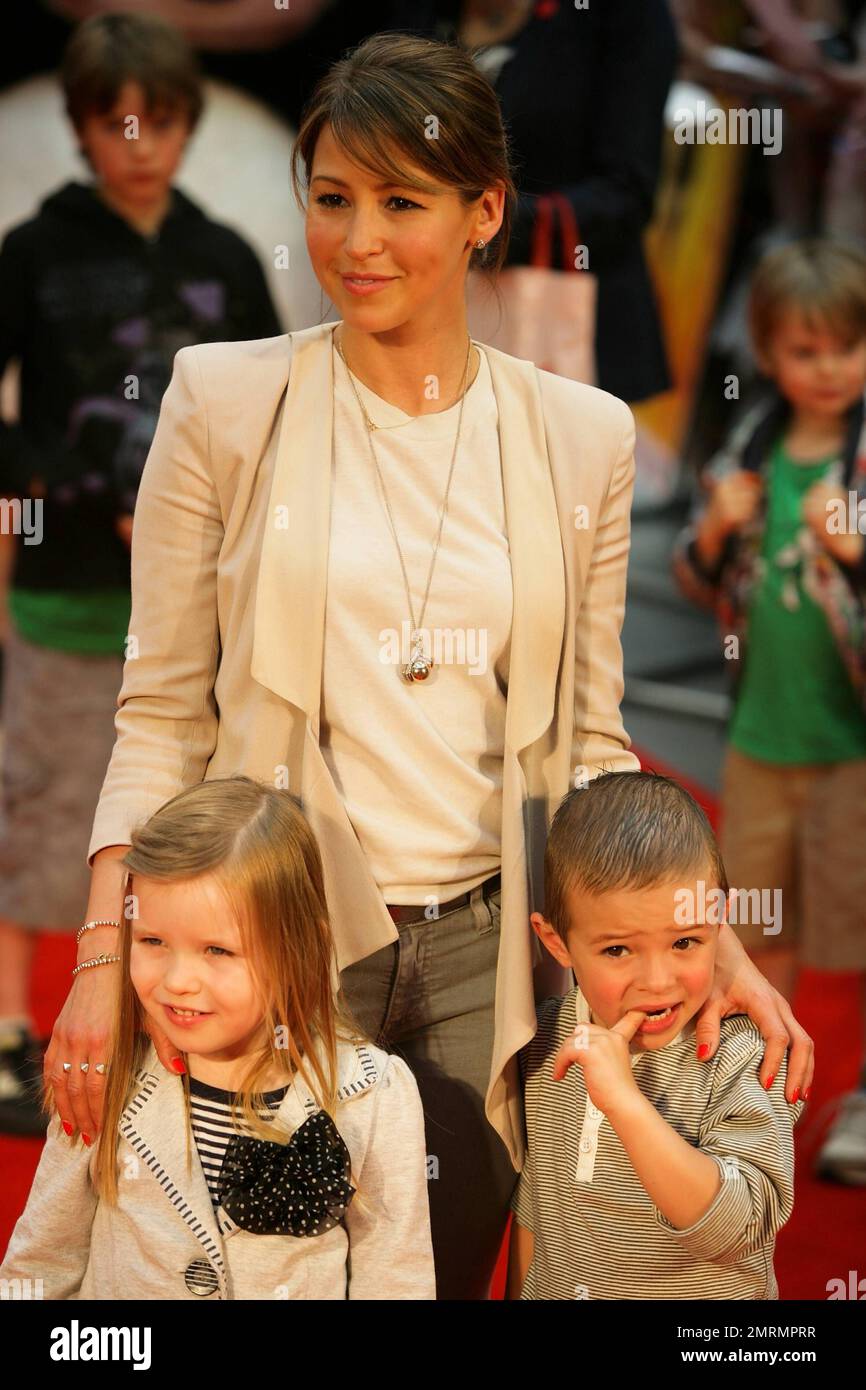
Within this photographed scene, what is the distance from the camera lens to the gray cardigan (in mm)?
1996

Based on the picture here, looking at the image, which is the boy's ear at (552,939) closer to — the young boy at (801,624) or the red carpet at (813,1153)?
the red carpet at (813,1153)

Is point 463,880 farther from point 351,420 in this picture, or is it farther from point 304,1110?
point 351,420

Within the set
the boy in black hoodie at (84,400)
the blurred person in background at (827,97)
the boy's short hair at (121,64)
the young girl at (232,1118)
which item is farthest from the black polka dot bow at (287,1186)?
the blurred person in background at (827,97)

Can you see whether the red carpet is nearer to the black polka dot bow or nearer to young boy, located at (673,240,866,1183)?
young boy, located at (673,240,866,1183)

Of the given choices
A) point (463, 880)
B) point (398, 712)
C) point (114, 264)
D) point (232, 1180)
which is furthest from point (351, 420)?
point (114, 264)

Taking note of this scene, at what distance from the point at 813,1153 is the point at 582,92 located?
7.53ft

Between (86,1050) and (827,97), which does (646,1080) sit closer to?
(86,1050)

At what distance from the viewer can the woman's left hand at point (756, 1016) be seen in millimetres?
2141

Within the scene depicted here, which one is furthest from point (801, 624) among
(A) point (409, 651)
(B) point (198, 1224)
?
(B) point (198, 1224)

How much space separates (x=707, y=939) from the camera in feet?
6.89

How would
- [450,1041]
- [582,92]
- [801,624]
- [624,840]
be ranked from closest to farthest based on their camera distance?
[624,840] → [450,1041] → [582,92] → [801,624]

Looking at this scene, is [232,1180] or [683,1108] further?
[683,1108]

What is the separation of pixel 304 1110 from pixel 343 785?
0.38 metres

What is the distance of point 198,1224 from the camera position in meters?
2.00
